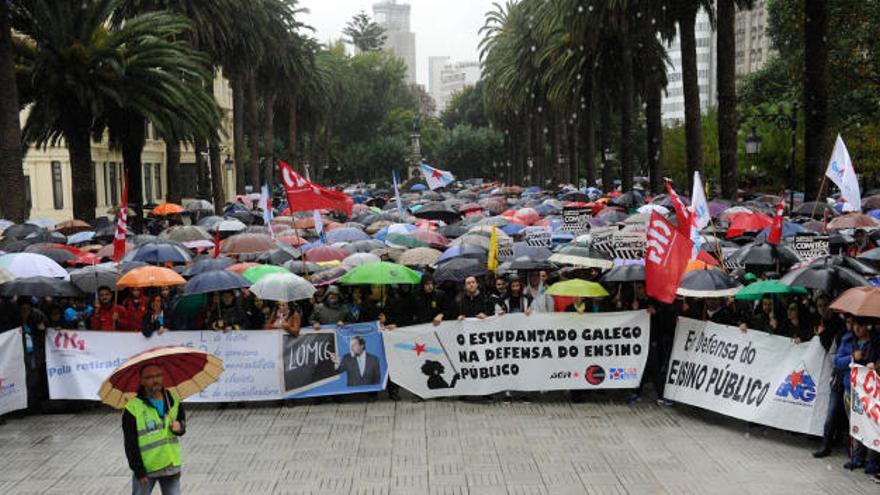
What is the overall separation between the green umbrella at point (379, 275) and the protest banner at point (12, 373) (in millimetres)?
4121

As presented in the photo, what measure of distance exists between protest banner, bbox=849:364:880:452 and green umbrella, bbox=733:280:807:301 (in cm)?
164

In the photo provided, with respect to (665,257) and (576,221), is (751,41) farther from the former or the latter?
(665,257)

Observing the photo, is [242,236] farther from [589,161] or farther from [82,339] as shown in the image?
[589,161]

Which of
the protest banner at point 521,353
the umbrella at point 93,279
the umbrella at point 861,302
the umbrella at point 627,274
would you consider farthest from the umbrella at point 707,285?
the umbrella at point 93,279

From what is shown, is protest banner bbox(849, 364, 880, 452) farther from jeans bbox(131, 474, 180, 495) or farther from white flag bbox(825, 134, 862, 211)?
jeans bbox(131, 474, 180, 495)

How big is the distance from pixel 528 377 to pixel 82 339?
5741 mm

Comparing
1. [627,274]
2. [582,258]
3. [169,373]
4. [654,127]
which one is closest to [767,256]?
[627,274]

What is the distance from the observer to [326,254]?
17.7 m

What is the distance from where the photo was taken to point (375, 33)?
523 feet

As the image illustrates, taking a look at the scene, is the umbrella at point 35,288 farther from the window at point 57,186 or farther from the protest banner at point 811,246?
the window at point 57,186

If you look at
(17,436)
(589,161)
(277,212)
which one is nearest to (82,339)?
(17,436)

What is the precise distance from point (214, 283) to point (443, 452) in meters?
4.01

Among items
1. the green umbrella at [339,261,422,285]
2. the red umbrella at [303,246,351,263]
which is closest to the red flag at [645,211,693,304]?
the green umbrella at [339,261,422,285]

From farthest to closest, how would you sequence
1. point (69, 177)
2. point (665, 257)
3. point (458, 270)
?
point (69, 177) → point (458, 270) → point (665, 257)
